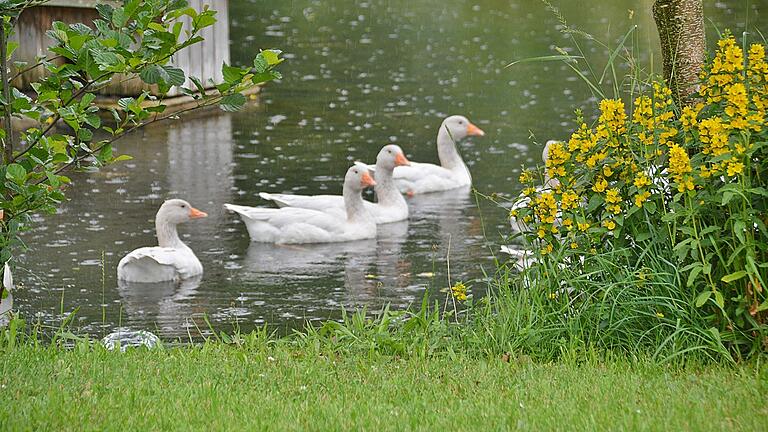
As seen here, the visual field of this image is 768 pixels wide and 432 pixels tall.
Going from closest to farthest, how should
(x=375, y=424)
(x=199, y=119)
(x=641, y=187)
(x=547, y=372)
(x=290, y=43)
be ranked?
(x=375, y=424) < (x=547, y=372) < (x=641, y=187) < (x=199, y=119) < (x=290, y=43)

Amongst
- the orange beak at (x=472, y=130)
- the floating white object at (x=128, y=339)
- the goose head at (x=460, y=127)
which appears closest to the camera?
the floating white object at (x=128, y=339)

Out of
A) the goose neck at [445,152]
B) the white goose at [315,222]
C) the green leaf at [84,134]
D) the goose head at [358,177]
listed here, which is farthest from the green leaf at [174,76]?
the goose neck at [445,152]

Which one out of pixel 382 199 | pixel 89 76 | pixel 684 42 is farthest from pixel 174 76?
pixel 382 199

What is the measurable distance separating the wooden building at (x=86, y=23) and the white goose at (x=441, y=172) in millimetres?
3936

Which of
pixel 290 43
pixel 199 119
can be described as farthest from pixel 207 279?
pixel 290 43

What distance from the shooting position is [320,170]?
45.7 feet

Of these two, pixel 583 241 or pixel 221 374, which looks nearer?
pixel 221 374

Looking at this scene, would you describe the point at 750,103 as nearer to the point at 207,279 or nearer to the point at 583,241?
the point at 583,241

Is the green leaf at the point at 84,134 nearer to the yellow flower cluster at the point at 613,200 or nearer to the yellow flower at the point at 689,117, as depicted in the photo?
the yellow flower cluster at the point at 613,200

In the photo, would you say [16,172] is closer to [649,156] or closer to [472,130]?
[649,156]

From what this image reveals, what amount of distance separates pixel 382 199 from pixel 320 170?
189 cm

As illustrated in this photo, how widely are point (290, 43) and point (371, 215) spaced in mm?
13730

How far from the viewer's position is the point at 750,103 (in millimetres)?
5973

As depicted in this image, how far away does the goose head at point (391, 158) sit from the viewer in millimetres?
12242
